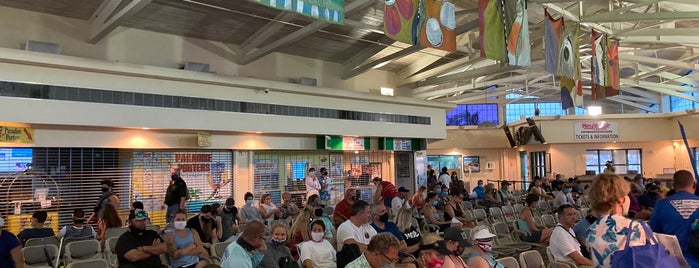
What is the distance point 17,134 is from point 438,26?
27.4 feet

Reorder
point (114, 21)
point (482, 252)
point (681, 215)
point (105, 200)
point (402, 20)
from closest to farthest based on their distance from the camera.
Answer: point (681, 215) → point (482, 252) → point (402, 20) → point (105, 200) → point (114, 21)

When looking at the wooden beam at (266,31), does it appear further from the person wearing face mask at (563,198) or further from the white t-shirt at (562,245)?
the white t-shirt at (562,245)

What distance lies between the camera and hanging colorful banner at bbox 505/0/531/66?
923cm

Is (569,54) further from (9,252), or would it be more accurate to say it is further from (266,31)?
(9,252)

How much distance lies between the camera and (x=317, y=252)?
575cm

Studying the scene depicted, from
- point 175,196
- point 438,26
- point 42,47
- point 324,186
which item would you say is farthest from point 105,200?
point 438,26

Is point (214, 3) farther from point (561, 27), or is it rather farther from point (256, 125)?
point (561, 27)

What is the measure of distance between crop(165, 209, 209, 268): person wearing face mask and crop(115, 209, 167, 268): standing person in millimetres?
537

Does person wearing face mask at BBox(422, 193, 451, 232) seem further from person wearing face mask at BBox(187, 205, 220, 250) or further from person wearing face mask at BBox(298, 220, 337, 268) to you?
person wearing face mask at BBox(298, 220, 337, 268)

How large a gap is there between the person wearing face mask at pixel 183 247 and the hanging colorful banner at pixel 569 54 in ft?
26.7

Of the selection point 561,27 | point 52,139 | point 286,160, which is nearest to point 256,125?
point 286,160

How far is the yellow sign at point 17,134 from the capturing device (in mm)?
9820

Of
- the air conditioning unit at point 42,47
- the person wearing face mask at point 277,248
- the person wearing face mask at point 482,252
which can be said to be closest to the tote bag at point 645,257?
the person wearing face mask at point 482,252

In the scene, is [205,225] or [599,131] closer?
[205,225]
